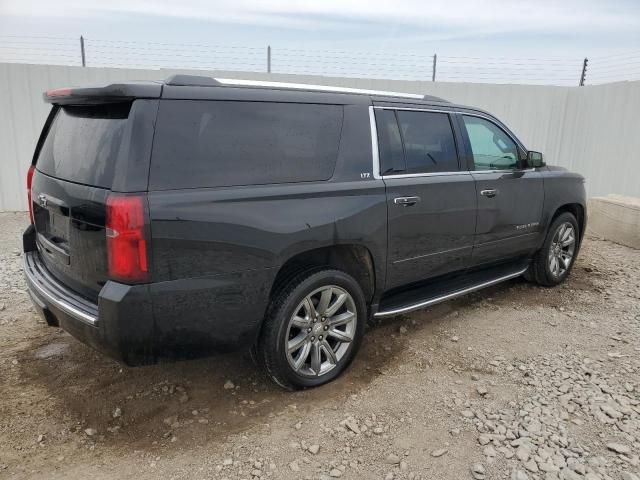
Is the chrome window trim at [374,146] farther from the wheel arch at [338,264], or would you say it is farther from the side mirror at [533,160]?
the side mirror at [533,160]

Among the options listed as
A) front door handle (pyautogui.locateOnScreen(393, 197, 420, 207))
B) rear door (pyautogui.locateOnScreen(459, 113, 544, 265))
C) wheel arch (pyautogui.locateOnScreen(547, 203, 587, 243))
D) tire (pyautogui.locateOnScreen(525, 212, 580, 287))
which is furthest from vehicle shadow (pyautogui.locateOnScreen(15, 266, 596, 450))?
wheel arch (pyautogui.locateOnScreen(547, 203, 587, 243))

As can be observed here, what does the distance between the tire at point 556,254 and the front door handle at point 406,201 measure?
213 cm

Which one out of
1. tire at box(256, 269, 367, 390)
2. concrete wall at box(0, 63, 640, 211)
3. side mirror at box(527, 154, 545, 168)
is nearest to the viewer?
tire at box(256, 269, 367, 390)

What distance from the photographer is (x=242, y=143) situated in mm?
2820

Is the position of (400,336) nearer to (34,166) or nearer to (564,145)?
(34,166)

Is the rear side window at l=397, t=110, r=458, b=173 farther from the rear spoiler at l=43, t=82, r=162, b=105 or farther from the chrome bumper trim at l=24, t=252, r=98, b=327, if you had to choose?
the chrome bumper trim at l=24, t=252, r=98, b=327

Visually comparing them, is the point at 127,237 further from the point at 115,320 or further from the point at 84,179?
the point at 84,179

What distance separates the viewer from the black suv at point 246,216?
251cm

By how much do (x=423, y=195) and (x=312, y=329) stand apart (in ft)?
4.19

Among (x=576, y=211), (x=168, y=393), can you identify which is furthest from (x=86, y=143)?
(x=576, y=211)

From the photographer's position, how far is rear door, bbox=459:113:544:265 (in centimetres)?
425

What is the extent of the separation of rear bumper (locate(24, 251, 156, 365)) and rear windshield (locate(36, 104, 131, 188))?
548 millimetres

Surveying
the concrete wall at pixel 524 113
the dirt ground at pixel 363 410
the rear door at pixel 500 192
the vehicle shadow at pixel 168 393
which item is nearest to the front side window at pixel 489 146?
the rear door at pixel 500 192

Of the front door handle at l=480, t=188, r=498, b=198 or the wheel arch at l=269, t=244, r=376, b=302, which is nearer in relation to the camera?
the wheel arch at l=269, t=244, r=376, b=302
